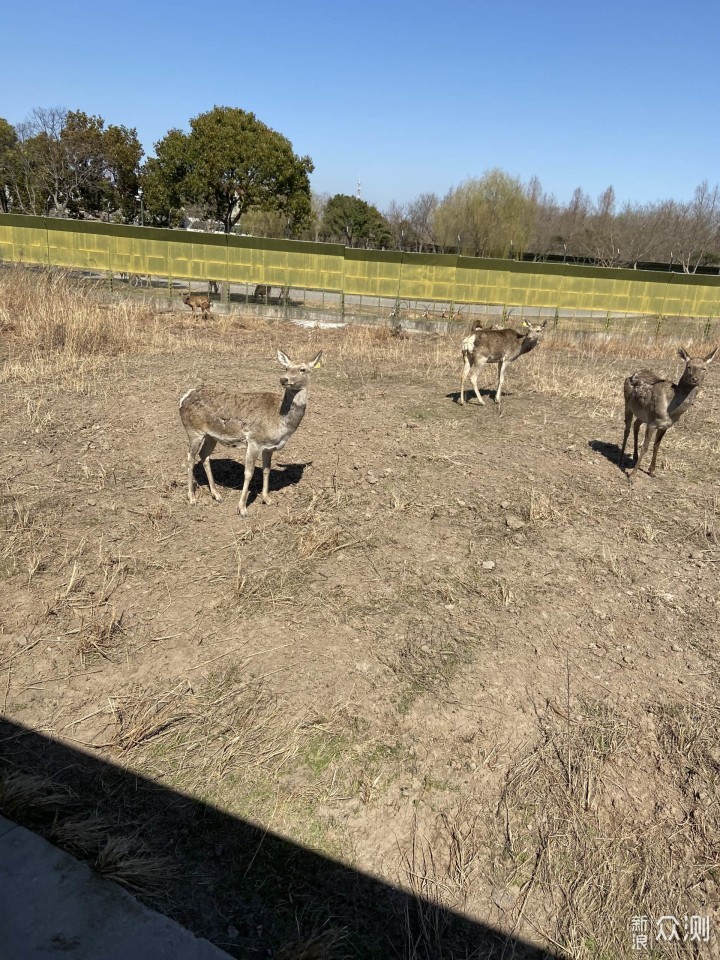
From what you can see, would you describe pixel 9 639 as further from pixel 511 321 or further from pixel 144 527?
pixel 511 321

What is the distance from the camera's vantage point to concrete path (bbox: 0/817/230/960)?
3.04 m

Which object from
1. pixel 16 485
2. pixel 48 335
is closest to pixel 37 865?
pixel 16 485

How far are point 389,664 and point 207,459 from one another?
448 cm

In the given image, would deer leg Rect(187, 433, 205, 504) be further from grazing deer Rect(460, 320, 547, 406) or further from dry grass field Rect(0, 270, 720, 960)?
grazing deer Rect(460, 320, 547, 406)

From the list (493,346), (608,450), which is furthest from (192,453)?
(493,346)

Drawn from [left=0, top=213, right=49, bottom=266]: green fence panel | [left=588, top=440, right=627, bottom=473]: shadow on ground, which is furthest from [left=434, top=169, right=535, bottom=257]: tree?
[left=588, top=440, right=627, bottom=473]: shadow on ground

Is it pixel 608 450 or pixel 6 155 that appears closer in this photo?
pixel 608 450

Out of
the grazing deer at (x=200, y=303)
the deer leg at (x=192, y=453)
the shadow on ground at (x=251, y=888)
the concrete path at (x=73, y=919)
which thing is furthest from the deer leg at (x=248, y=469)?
the grazing deer at (x=200, y=303)

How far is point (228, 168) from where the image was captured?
33031 mm

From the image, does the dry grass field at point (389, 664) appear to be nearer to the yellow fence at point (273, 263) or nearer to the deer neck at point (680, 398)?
the deer neck at point (680, 398)

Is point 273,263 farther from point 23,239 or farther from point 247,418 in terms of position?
point 247,418

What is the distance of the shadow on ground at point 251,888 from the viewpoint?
3332 mm

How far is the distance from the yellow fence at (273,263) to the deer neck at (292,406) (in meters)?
16.9

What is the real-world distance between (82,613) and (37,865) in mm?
2743
